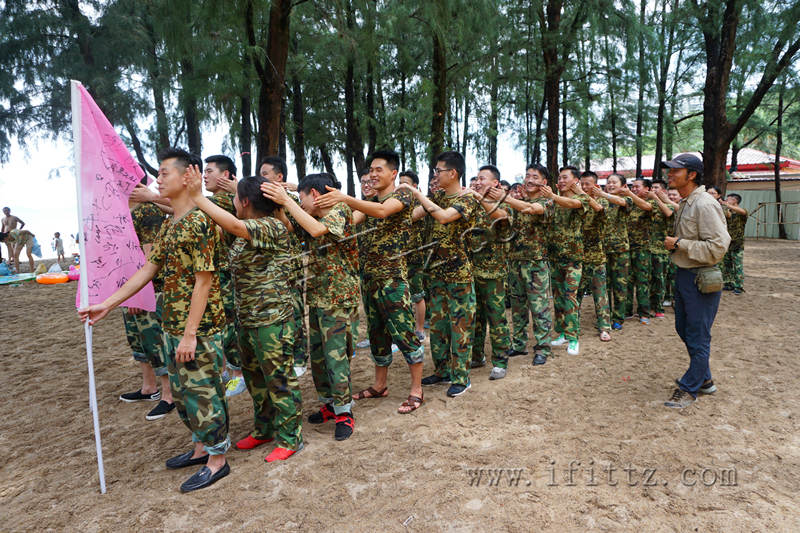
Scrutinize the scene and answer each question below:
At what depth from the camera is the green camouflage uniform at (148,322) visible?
13.6ft

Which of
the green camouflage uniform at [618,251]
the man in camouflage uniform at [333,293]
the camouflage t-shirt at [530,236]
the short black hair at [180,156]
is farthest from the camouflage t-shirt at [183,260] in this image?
the green camouflage uniform at [618,251]

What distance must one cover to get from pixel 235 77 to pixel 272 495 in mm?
7671

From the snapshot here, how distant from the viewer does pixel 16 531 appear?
2584 mm

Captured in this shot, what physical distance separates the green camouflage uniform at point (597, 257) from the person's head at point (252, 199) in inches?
173

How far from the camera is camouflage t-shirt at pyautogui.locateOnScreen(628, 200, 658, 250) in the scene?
6.96 m

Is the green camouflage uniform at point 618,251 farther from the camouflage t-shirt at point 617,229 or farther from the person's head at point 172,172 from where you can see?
the person's head at point 172,172

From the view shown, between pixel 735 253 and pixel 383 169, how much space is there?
26.7ft

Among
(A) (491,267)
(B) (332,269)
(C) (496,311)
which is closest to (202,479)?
(B) (332,269)

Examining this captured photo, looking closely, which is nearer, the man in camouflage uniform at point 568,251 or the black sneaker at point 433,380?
the black sneaker at point 433,380

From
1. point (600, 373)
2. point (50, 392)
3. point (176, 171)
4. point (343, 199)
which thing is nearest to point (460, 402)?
point (600, 373)

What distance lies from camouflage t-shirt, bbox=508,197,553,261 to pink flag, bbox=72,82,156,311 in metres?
3.83

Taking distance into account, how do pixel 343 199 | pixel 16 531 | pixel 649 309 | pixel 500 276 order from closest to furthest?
pixel 16 531
pixel 343 199
pixel 500 276
pixel 649 309

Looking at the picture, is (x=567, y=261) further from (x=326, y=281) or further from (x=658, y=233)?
(x=326, y=281)

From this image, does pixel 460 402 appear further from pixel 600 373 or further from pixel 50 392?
pixel 50 392
